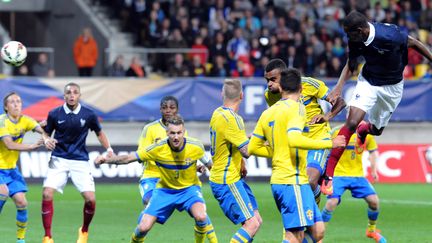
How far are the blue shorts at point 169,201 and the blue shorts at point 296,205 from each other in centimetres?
203

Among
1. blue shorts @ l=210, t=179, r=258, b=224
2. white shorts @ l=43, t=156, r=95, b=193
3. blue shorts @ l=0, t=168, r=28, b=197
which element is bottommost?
blue shorts @ l=0, t=168, r=28, b=197

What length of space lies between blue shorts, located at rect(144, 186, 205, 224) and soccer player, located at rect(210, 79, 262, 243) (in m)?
0.32

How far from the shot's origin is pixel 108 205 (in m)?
21.2

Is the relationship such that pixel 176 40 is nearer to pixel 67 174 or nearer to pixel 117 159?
pixel 67 174

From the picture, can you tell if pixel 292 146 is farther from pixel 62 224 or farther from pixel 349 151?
pixel 62 224

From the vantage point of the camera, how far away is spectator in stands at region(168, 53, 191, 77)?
28.0m

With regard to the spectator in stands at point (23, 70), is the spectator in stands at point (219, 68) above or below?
above

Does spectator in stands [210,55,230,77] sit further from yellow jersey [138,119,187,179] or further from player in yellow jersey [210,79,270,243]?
player in yellow jersey [210,79,270,243]

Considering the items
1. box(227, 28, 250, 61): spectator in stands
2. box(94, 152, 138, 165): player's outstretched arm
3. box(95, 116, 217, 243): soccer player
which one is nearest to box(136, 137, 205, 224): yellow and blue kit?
box(95, 116, 217, 243): soccer player

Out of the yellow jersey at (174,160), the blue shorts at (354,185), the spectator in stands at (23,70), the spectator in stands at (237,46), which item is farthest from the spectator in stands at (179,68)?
the yellow jersey at (174,160)

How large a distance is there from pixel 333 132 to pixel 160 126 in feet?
10.7

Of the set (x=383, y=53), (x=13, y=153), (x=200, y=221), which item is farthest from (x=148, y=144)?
(x=383, y=53)

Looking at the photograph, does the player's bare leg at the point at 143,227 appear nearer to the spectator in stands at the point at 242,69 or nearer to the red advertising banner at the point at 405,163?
the red advertising banner at the point at 405,163

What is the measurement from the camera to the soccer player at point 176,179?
1312 centimetres
